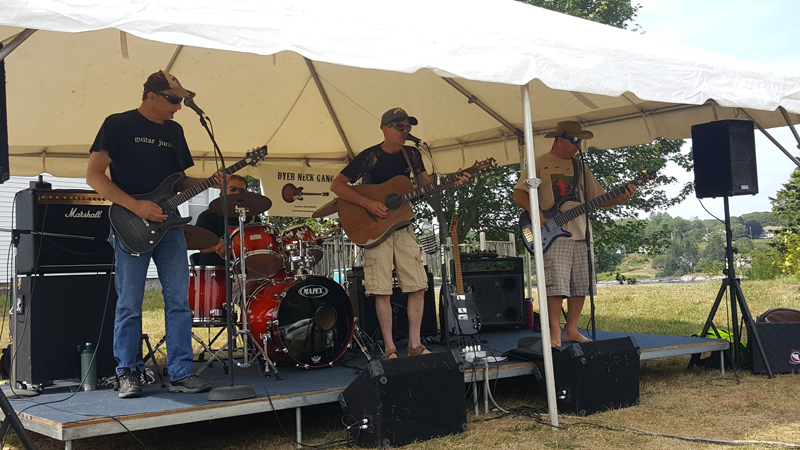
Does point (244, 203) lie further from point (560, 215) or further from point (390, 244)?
point (560, 215)

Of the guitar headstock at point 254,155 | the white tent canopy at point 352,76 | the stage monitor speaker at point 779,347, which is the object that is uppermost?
the white tent canopy at point 352,76

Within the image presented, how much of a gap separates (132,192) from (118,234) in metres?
0.28

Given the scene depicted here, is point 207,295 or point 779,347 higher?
point 207,295

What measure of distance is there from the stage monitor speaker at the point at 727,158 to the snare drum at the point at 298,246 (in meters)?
3.26

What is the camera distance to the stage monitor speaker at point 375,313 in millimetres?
6152

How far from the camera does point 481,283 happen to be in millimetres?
6852

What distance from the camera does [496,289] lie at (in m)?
6.88

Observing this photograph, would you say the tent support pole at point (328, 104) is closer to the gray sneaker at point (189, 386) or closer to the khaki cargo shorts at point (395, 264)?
the khaki cargo shorts at point (395, 264)

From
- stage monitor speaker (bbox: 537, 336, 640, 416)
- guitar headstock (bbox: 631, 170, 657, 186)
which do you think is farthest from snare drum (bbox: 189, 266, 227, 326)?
guitar headstock (bbox: 631, 170, 657, 186)

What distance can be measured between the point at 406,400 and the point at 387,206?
1.58 metres

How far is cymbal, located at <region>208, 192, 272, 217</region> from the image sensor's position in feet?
16.4

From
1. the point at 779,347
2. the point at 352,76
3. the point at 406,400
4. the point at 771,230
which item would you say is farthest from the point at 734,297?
the point at 771,230

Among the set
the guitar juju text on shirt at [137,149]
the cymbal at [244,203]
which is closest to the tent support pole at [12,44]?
the guitar juju text on shirt at [137,149]

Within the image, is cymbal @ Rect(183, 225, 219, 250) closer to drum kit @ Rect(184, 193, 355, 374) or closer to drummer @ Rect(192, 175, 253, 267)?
drum kit @ Rect(184, 193, 355, 374)
